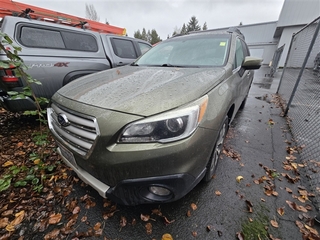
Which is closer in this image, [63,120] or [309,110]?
[63,120]

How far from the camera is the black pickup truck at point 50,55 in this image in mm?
2658

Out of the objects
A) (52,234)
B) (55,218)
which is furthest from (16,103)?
(52,234)

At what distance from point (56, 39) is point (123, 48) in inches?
75.1

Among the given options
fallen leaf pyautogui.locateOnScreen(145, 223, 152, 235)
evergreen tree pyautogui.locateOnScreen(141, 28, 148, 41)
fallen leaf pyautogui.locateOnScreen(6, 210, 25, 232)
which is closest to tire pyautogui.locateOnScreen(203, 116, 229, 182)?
fallen leaf pyautogui.locateOnScreen(145, 223, 152, 235)

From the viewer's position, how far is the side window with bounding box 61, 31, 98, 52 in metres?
3.65

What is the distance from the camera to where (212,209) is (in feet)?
5.50

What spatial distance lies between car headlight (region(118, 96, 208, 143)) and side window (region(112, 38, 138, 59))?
413 cm

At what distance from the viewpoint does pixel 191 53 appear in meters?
2.43

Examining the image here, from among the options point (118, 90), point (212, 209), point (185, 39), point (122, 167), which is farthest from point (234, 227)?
point (185, 39)

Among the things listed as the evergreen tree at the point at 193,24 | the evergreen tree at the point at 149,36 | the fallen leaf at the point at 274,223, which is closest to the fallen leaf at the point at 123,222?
the fallen leaf at the point at 274,223

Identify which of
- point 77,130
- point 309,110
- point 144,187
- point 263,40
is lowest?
point 309,110

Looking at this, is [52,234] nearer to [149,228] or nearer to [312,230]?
[149,228]

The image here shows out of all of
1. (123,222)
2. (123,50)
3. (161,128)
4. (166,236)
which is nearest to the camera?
(161,128)

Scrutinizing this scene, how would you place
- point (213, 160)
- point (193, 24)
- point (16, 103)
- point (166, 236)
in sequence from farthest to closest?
point (193, 24) → point (16, 103) → point (213, 160) → point (166, 236)
